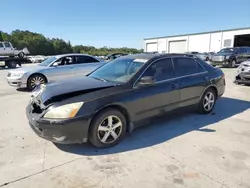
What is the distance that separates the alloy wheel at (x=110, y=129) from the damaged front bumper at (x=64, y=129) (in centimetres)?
27

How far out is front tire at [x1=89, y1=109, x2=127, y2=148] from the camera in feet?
11.2

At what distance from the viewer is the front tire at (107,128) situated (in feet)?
11.2

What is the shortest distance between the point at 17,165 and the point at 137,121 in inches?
76.8

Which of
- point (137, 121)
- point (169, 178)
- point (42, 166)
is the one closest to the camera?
point (169, 178)

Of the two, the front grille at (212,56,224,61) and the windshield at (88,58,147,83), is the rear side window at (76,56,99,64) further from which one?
the front grille at (212,56,224,61)

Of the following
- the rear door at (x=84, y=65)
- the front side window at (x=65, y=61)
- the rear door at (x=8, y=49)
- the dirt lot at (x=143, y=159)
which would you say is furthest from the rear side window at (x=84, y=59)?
the rear door at (x=8, y=49)

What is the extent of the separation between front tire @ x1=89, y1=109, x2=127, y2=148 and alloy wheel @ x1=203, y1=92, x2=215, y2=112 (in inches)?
96.3

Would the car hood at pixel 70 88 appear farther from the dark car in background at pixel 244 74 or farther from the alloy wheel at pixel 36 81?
the dark car in background at pixel 244 74

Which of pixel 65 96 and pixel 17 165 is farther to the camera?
pixel 65 96

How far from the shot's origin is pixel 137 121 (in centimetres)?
394

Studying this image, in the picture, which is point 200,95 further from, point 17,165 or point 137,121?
point 17,165

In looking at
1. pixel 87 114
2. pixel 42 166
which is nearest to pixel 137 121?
pixel 87 114

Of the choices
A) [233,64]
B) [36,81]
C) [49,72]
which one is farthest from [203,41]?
[36,81]

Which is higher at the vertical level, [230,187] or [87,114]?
[87,114]
